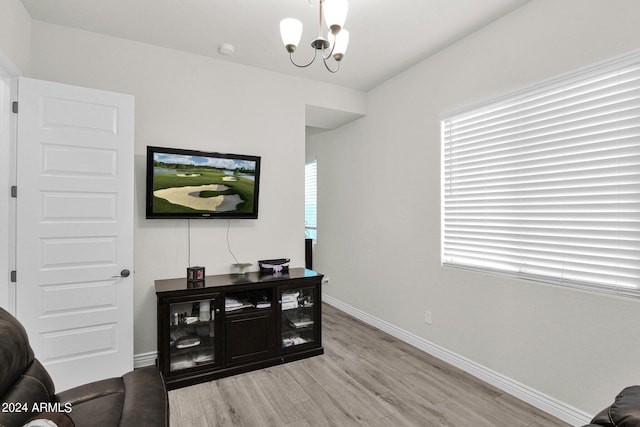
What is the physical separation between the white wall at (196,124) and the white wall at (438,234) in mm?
950

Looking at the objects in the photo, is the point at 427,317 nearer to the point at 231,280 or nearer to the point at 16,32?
the point at 231,280

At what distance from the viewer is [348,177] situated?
4387mm

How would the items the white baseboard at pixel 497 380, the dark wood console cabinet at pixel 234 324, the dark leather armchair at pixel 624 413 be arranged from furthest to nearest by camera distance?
the dark wood console cabinet at pixel 234 324
the white baseboard at pixel 497 380
the dark leather armchair at pixel 624 413

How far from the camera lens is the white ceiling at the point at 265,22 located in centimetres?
235

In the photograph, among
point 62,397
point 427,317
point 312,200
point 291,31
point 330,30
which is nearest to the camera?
point 62,397

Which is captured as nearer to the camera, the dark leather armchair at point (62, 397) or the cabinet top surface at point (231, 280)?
the dark leather armchair at point (62, 397)

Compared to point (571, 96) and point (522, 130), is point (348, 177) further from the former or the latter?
point (571, 96)

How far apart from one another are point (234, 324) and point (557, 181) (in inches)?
106

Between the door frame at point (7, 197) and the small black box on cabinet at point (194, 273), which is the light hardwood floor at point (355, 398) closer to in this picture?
the small black box on cabinet at point (194, 273)

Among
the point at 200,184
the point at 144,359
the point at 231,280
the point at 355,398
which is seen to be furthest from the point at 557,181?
the point at 144,359

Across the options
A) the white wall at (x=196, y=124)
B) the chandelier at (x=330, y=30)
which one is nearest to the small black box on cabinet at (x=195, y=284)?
the white wall at (x=196, y=124)

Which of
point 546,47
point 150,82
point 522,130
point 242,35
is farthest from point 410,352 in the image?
point 150,82

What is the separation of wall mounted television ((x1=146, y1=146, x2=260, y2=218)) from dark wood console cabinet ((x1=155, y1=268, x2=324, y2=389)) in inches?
25.1

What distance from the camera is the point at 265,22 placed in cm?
257
